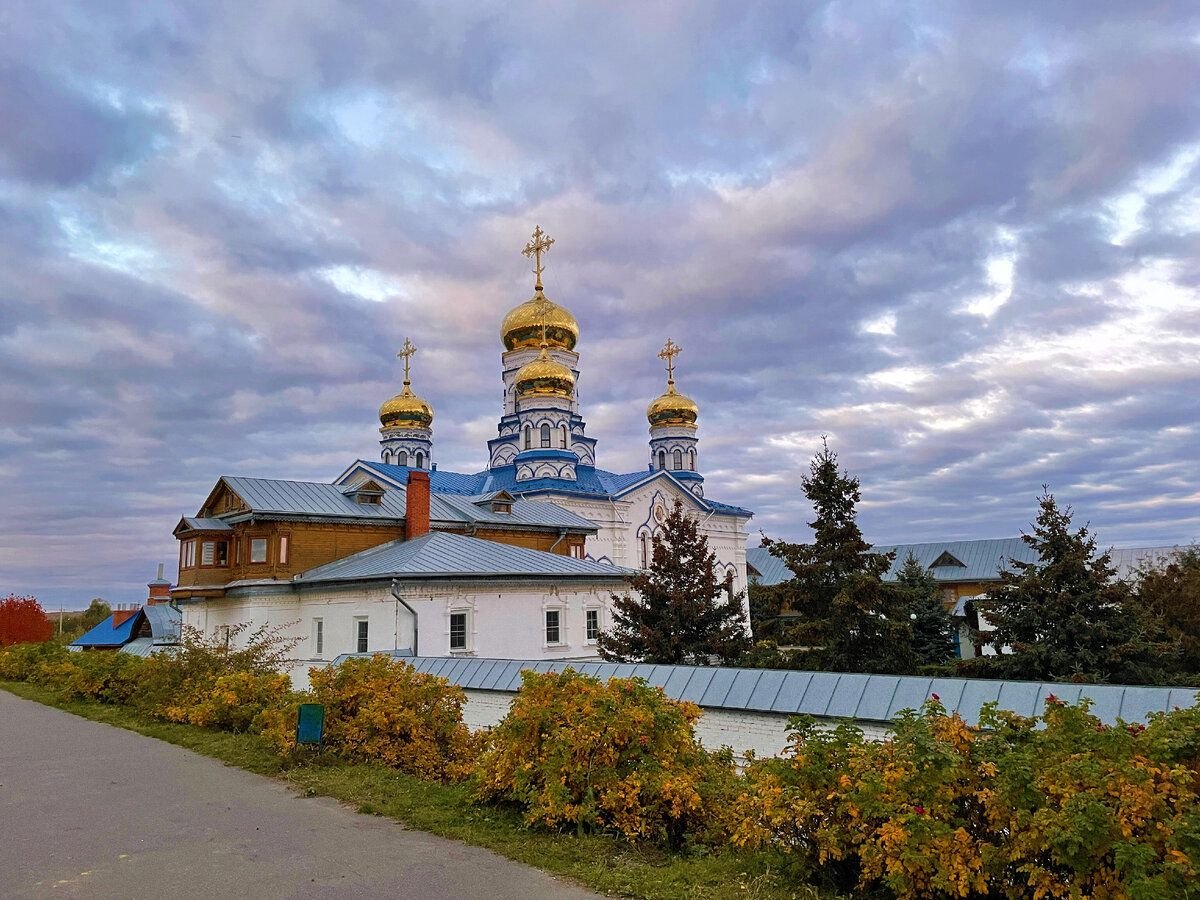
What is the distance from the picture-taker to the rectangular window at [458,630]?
21.6 m

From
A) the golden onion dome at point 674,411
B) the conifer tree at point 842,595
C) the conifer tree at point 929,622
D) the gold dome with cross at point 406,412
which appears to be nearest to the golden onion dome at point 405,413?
the gold dome with cross at point 406,412

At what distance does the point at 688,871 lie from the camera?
6.43 meters

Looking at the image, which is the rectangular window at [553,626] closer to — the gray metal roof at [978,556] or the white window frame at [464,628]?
the white window frame at [464,628]

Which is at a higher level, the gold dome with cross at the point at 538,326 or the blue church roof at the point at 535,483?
the gold dome with cross at the point at 538,326

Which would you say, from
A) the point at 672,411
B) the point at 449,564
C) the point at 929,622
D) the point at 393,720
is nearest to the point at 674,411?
the point at 672,411

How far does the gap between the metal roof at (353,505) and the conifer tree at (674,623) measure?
9.09 metres

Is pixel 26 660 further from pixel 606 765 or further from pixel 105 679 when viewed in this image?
pixel 606 765

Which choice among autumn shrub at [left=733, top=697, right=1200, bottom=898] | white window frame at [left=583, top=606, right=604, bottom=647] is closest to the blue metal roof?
white window frame at [left=583, top=606, right=604, bottom=647]

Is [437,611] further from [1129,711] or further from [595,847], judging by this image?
[1129,711]

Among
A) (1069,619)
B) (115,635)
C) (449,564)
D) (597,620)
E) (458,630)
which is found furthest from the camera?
(115,635)

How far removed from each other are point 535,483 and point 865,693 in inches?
1521

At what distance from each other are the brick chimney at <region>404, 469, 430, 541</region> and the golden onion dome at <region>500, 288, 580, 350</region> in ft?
97.1

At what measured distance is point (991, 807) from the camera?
5.32 m

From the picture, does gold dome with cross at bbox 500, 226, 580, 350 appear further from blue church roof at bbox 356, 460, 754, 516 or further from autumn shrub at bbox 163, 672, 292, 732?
autumn shrub at bbox 163, 672, 292, 732
